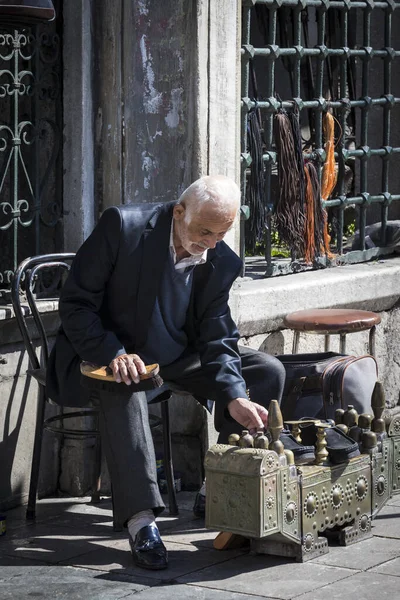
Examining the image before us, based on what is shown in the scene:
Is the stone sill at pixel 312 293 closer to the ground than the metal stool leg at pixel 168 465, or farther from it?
farther from it

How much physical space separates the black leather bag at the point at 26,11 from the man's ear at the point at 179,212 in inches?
41.2

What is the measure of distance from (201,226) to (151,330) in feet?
1.59

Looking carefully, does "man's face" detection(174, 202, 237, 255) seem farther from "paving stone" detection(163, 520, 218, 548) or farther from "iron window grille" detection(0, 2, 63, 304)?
"paving stone" detection(163, 520, 218, 548)

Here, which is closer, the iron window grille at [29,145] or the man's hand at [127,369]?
the man's hand at [127,369]

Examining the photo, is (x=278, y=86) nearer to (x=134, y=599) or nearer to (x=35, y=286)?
(x=35, y=286)

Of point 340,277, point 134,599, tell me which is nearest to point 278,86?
point 340,277

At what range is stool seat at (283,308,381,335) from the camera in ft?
18.9

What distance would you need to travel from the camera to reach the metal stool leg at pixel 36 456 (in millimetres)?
5274

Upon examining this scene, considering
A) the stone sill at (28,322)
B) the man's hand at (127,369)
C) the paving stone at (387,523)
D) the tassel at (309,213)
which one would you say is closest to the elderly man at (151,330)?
the man's hand at (127,369)

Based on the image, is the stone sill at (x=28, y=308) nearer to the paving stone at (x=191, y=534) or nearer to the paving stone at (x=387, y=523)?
the paving stone at (x=191, y=534)

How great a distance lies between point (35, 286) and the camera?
18.5ft

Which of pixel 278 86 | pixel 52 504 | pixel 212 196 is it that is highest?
pixel 278 86

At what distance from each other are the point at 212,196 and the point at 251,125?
1.69 m

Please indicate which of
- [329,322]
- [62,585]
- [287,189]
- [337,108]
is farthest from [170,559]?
[337,108]
